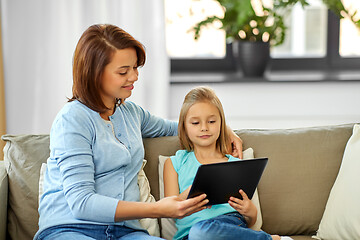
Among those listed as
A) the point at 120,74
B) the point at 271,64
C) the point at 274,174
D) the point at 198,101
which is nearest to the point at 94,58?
the point at 120,74

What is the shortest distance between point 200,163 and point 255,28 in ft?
4.08

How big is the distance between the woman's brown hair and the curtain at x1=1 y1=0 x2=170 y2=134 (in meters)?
1.09

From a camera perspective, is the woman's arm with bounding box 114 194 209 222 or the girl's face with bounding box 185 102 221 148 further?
the girl's face with bounding box 185 102 221 148

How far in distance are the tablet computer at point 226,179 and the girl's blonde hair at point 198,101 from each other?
29 cm

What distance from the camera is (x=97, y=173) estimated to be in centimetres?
170

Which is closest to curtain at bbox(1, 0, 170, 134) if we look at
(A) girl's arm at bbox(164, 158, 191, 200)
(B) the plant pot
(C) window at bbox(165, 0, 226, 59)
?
(C) window at bbox(165, 0, 226, 59)

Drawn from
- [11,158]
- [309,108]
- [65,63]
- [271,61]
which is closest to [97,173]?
[11,158]

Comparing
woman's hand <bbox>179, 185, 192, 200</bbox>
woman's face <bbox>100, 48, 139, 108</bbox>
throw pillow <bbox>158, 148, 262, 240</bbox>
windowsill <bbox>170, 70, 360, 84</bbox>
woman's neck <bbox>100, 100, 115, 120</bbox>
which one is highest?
woman's face <bbox>100, 48, 139, 108</bbox>

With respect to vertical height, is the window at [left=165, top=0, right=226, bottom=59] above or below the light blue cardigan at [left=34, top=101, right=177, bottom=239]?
above

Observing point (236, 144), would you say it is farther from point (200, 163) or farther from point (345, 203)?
point (345, 203)

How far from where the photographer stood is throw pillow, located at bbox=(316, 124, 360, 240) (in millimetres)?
1834

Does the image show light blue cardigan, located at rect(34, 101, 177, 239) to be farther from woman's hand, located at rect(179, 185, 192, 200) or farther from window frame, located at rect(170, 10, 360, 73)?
window frame, located at rect(170, 10, 360, 73)

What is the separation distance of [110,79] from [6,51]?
1.31 m

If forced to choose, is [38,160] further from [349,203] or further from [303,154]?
[349,203]
